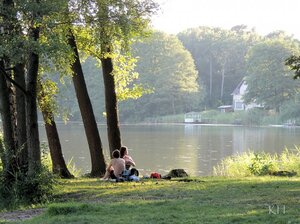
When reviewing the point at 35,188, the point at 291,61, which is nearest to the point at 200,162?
the point at 291,61

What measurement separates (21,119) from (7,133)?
1.45 ft

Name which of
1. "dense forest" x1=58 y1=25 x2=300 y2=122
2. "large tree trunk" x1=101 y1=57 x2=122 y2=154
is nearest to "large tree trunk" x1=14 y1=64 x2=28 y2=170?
"large tree trunk" x1=101 y1=57 x2=122 y2=154

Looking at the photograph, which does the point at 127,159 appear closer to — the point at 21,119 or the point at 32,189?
the point at 21,119

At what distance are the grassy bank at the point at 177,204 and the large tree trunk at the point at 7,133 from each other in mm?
1101

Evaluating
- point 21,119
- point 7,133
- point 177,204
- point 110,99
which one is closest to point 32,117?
point 21,119

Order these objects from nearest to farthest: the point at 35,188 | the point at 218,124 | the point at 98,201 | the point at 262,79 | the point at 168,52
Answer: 1. the point at 98,201
2. the point at 35,188
3. the point at 262,79
4. the point at 218,124
5. the point at 168,52

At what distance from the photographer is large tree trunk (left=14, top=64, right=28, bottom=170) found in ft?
36.5

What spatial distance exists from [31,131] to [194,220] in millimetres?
4784

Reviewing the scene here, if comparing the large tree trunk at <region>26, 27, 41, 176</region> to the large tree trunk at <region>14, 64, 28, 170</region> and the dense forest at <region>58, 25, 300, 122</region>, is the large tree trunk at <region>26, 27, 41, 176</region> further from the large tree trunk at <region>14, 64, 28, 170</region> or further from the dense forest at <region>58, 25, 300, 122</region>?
the dense forest at <region>58, 25, 300, 122</region>

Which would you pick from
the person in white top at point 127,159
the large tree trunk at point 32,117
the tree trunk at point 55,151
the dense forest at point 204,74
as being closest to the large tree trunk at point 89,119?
the tree trunk at point 55,151

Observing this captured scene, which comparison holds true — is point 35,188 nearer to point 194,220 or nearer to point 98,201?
point 98,201

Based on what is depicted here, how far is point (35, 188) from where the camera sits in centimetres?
1027

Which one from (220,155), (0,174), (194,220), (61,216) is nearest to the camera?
(194,220)

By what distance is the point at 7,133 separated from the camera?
37.5ft
